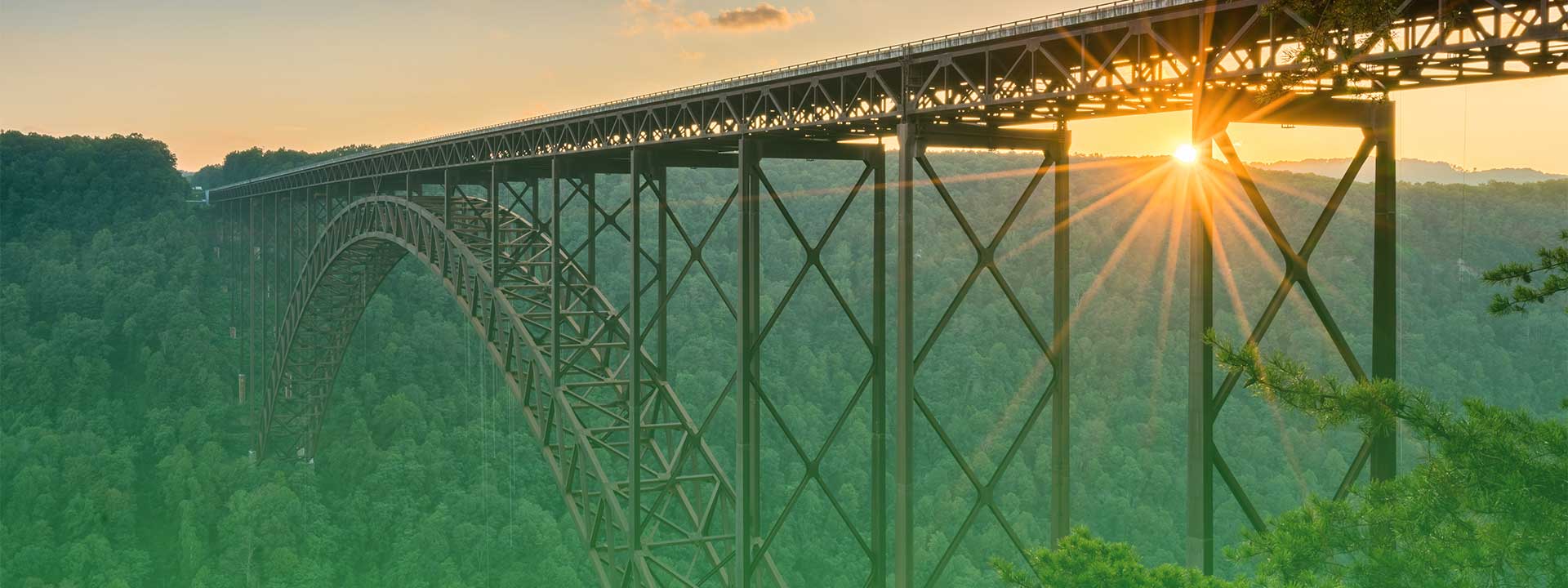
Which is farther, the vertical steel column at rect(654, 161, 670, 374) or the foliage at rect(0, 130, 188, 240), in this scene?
the foliage at rect(0, 130, 188, 240)

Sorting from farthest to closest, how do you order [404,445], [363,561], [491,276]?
[404,445] → [363,561] → [491,276]

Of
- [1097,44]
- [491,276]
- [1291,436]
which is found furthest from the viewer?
[1291,436]

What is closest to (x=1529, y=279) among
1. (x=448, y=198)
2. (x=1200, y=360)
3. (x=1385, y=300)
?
(x=1385, y=300)

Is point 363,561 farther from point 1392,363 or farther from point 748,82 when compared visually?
point 1392,363

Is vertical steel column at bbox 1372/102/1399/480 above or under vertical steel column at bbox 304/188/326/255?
under

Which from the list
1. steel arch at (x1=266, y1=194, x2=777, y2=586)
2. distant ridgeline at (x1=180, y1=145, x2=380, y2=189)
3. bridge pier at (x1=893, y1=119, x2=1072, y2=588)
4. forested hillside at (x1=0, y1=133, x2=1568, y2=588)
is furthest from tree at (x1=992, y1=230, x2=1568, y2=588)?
distant ridgeline at (x1=180, y1=145, x2=380, y2=189)

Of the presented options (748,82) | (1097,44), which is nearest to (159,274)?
(748,82)

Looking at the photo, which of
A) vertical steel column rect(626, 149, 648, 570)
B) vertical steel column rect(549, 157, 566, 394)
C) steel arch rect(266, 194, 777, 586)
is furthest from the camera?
vertical steel column rect(549, 157, 566, 394)

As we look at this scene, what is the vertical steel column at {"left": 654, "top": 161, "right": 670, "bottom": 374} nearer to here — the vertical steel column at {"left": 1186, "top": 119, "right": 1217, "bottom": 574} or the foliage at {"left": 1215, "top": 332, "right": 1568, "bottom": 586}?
the vertical steel column at {"left": 1186, "top": 119, "right": 1217, "bottom": 574}
